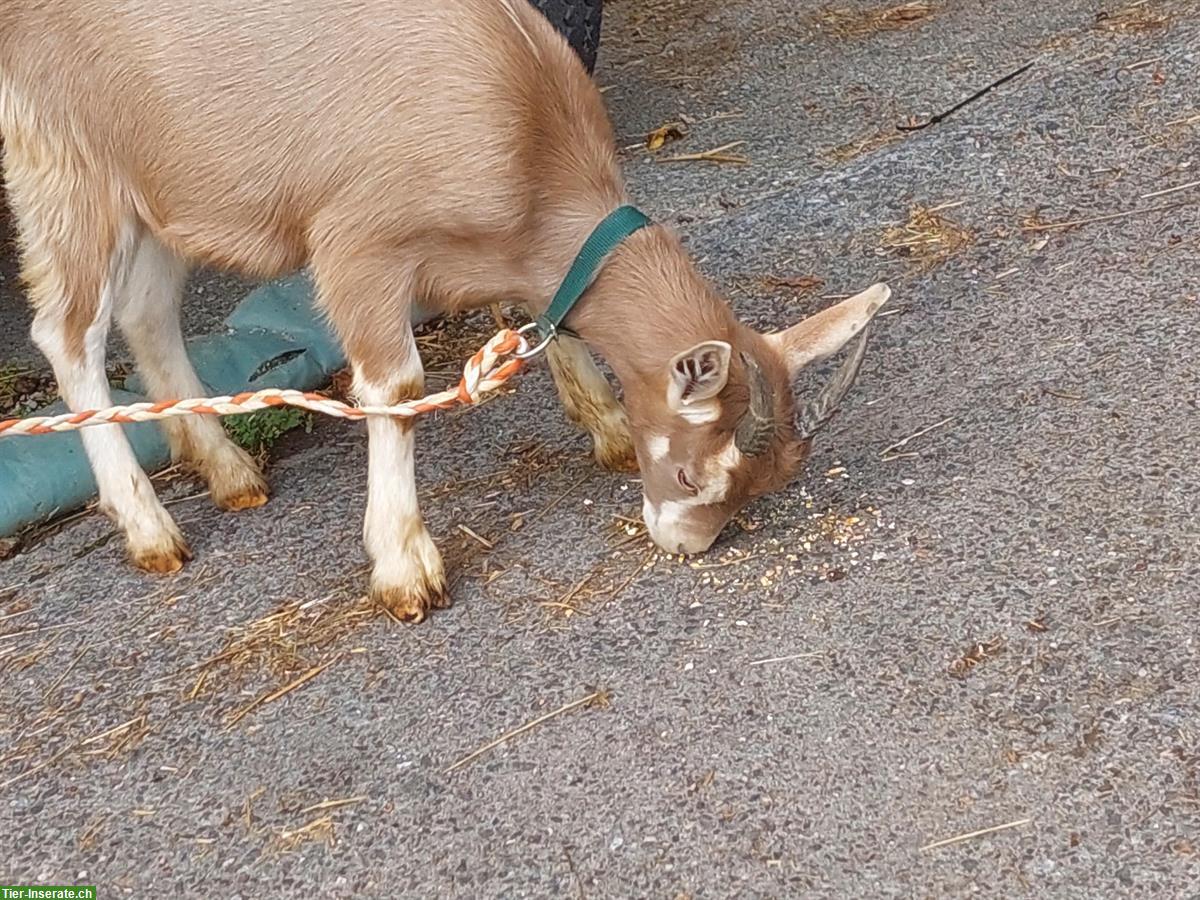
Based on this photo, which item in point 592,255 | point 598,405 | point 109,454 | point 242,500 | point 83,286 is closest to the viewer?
point 592,255

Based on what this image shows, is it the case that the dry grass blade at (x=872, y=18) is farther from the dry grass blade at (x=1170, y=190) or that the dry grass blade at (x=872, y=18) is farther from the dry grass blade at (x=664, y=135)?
the dry grass blade at (x=1170, y=190)

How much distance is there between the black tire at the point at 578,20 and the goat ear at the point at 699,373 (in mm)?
2356

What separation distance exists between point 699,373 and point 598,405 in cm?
99

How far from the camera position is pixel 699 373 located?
11.7 ft

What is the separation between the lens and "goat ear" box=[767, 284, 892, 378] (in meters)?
3.73

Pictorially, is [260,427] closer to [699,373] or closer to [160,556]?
[160,556]

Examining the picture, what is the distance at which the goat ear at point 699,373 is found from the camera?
3.49 m

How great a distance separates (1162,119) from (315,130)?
3980mm

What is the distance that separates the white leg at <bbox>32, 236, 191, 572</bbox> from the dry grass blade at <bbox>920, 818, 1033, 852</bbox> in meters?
2.46

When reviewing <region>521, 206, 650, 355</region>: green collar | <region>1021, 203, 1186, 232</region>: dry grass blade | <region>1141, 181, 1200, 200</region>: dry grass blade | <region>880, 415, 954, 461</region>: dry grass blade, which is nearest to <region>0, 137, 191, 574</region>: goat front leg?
<region>521, 206, 650, 355</region>: green collar

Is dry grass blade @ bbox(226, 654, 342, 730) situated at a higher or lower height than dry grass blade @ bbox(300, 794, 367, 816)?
lower

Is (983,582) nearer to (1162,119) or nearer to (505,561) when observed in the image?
(505,561)

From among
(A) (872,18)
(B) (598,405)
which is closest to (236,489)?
(B) (598,405)

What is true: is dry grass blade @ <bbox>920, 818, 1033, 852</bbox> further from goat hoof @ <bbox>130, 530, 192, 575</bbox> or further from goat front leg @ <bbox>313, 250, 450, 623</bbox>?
goat hoof @ <bbox>130, 530, 192, 575</bbox>
